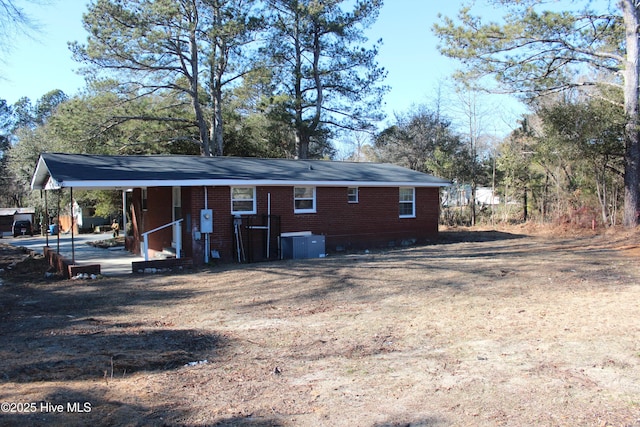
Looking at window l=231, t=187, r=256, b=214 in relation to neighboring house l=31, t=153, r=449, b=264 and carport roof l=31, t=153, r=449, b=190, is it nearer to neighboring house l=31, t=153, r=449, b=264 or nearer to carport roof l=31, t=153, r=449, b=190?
neighboring house l=31, t=153, r=449, b=264

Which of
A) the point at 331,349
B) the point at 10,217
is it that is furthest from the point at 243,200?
the point at 10,217

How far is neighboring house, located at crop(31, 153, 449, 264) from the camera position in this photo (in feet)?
44.6

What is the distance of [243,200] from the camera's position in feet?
49.2

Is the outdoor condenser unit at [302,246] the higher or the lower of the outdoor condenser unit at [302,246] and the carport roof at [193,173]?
the lower

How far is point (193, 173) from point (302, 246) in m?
3.85

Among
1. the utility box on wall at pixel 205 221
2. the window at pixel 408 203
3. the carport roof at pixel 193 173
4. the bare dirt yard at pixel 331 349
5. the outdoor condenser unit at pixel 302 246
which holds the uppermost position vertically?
the carport roof at pixel 193 173

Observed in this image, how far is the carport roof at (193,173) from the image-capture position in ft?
40.7

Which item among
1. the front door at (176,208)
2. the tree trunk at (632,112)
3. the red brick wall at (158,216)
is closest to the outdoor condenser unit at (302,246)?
the front door at (176,208)

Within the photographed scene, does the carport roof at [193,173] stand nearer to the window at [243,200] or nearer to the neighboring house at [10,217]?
the window at [243,200]

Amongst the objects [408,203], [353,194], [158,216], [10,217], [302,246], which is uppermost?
[353,194]

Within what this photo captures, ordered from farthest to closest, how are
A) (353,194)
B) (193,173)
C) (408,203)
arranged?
(408,203) < (353,194) < (193,173)

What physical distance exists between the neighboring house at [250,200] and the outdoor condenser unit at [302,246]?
289mm

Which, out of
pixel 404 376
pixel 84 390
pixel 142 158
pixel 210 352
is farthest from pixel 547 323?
pixel 142 158

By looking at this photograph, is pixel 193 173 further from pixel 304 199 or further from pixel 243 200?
pixel 304 199
